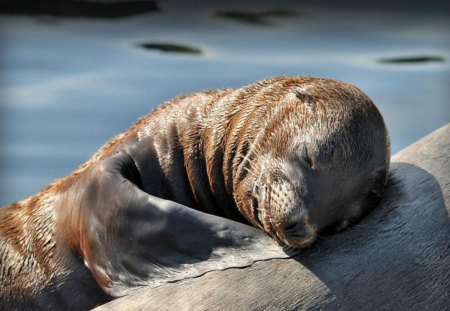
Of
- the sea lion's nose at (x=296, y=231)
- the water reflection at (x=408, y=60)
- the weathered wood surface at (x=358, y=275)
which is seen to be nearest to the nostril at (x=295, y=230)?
the sea lion's nose at (x=296, y=231)

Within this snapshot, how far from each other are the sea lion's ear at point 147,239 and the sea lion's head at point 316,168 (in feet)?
0.89

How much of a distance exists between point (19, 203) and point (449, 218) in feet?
12.5

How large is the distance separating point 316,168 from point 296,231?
1.80 ft

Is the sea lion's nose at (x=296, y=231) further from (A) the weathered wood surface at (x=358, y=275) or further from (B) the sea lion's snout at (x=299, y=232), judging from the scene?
(A) the weathered wood surface at (x=358, y=275)

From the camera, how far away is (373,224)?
25.3 ft

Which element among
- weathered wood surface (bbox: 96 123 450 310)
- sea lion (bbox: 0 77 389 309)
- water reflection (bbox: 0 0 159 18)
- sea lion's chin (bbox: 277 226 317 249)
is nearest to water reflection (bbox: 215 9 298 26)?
water reflection (bbox: 0 0 159 18)

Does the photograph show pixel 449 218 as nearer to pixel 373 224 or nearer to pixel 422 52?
pixel 373 224

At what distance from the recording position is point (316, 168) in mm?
7812

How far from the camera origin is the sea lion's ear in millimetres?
7754

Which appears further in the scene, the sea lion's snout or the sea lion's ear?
the sea lion's ear

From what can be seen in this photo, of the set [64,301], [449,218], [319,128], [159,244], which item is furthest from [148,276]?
[449,218]

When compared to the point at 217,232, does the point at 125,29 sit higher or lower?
lower

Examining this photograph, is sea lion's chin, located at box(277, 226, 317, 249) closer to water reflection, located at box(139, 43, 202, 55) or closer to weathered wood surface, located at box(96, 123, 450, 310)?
weathered wood surface, located at box(96, 123, 450, 310)

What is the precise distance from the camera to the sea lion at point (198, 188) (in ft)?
25.6
